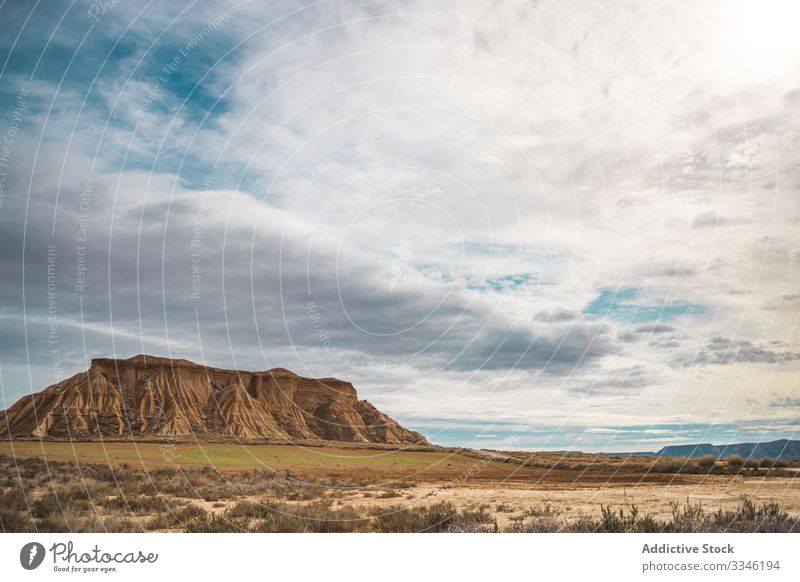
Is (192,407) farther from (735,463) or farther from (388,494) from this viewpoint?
(735,463)

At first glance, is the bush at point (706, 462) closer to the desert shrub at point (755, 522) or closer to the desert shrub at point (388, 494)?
the desert shrub at point (388, 494)

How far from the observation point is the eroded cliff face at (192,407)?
341 ft

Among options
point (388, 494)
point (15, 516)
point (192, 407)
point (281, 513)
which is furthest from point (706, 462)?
point (192, 407)

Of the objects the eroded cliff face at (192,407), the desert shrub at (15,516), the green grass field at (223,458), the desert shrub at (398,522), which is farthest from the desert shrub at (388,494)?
the eroded cliff face at (192,407)

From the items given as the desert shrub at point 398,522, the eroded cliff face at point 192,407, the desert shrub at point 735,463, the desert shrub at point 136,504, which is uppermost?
the eroded cliff face at point 192,407

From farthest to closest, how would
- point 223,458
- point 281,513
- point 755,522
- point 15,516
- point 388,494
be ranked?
point 223,458
point 388,494
point 281,513
point 15,516
point 755,522

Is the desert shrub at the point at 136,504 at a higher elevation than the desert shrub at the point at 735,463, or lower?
higher

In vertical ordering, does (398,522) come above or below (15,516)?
below

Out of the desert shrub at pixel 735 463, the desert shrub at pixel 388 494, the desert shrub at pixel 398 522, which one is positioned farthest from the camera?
the desert shrub at pixel 735 463

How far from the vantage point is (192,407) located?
123625mm

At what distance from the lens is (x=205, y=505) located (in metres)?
26.9

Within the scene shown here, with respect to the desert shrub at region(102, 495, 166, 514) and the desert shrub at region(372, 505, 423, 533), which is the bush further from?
the desert shrub at region(102, 495, 166, 514)
